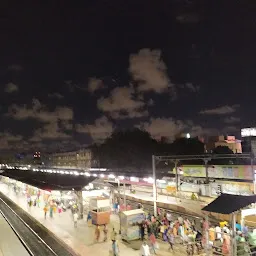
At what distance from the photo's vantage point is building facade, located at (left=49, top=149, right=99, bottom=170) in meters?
116

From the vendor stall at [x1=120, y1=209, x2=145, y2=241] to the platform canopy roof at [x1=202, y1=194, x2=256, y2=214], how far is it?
6.60 m

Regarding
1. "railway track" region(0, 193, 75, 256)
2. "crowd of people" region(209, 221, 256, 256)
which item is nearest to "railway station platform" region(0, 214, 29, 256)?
"railway track" region(0, 193, 75, 256)

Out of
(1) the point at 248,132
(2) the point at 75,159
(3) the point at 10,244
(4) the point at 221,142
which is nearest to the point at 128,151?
(1) the point at 248,132

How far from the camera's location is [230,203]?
11.8 metres

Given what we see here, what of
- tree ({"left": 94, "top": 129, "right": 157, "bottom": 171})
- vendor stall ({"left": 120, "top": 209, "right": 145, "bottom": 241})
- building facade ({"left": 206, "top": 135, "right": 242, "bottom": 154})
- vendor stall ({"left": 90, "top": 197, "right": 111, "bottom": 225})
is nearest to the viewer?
vendor stall ({"left": 120, "top": 209, "right": 145, "bottom": 241})

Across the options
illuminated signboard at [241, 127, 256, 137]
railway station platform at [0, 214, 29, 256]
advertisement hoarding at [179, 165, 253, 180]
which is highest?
illuminated signboard at [241, 127, 256, 137]

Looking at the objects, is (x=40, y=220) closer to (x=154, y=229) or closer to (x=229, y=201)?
(x=154, y=229)

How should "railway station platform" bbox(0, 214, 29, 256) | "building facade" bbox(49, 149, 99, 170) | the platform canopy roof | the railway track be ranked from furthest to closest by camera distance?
"building facade" bbox(49, 149, 99, 170) → the railway track → "railway station platform" bbox(0, 214, 29, 256) → the platform canopy roof

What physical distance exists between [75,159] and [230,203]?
129947 mm

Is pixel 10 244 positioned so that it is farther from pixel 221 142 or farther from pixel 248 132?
pixel 221 142

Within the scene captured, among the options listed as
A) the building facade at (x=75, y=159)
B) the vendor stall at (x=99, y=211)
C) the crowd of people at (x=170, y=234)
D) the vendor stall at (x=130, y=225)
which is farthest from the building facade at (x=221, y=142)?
the vendor stall at (x=130, y=225)

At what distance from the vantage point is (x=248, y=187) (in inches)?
904

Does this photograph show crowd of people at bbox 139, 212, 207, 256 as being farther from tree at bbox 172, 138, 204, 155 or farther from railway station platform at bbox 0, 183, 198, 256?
tree at bbox 172, 138, 204, 155

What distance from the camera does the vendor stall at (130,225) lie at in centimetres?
1772
